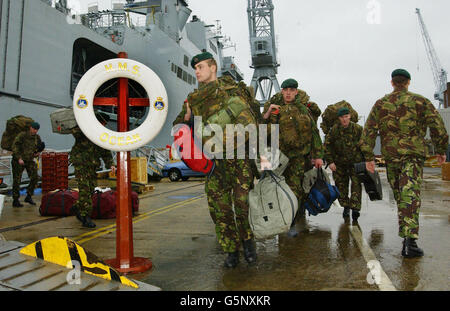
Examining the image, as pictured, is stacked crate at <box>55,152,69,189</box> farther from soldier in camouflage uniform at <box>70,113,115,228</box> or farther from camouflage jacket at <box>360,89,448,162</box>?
camouflage jacket at <box>360,89,448,162</box>

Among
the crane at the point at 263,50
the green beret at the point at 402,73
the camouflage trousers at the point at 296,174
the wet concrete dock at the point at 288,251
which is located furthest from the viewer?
the crane at the point at 263,50

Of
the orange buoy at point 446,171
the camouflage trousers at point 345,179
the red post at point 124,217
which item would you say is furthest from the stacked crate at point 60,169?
the orange buoy at point 446,171

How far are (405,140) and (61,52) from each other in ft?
45.8

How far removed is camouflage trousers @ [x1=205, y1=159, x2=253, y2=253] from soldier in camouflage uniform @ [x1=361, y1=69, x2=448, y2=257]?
5.36ft

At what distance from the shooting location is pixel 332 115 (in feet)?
19.7

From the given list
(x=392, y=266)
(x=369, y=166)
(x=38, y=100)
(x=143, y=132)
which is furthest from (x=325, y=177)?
(x=38, y=100)

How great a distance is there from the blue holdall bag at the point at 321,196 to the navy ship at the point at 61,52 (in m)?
2.89

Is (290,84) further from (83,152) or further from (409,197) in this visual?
(83,152)

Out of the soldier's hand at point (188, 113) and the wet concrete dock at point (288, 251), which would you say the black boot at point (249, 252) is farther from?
the soldier's hand at point (188, 113)

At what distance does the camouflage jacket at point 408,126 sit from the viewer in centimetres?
358

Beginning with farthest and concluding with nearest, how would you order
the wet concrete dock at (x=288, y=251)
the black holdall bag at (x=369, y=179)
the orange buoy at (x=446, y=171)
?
1. the orange buoy at (x=446, y=171)
2. the black holdall bag at (x=369, y=179)
3. the wet concrete dock at (x=288, y=251)

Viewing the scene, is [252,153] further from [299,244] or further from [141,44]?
[141,44]

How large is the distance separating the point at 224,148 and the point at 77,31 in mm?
14330

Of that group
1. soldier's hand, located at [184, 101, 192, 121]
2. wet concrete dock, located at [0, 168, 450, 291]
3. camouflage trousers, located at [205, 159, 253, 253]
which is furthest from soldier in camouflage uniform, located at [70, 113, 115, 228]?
camouflage trousers, located at [205, 159, 253, 253]
